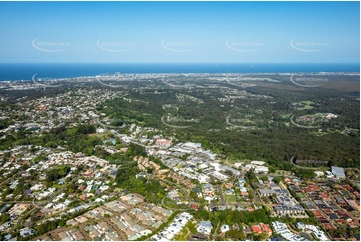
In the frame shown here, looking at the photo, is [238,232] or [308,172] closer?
[238,232]

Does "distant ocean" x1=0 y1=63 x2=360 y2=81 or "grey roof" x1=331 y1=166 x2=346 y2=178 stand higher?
"distant ocean" x1=0 y1=63 x2=360 y2=81

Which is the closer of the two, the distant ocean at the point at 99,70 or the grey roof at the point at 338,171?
the grey roof at the point at 338,171

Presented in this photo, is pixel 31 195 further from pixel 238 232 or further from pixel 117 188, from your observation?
pixel 238 232

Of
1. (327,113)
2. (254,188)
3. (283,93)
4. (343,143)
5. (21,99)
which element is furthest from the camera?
(283,93)

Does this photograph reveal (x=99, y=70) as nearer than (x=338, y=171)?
No

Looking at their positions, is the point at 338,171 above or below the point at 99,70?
below

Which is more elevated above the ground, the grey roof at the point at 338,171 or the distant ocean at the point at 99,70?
the distant ocean at the point at 99,70

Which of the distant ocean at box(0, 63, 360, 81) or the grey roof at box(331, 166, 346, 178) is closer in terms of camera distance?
the grey roof at box(331, 166, 346, 178)

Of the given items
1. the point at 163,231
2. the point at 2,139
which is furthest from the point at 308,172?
the point at 2,139
